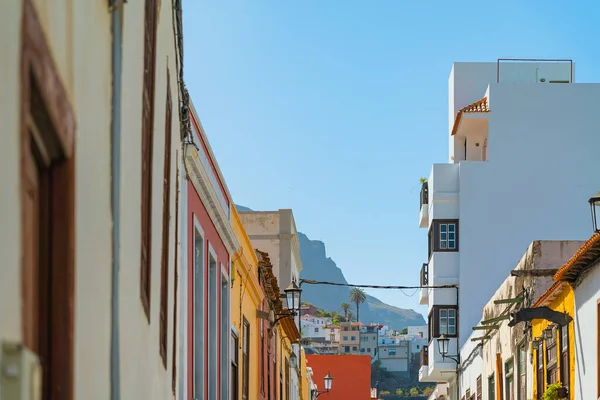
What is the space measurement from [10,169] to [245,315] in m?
16.6

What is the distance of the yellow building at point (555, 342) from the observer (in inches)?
697

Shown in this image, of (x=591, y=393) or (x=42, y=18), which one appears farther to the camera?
(x=591, y=393)

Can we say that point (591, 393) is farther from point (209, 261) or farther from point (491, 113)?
point (491, 113)

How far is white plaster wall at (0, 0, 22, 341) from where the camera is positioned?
8.24 ft

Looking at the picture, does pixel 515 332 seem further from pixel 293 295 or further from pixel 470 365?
pixel 470 365

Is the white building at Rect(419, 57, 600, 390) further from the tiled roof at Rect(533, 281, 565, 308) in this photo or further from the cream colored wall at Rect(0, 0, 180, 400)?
the cream colored wall at Rect(0, 0, 180, 400)

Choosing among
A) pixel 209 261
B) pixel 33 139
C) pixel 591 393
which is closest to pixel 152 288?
pixel 33 139

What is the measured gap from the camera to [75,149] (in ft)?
11.0

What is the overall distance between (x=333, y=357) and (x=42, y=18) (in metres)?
58.7

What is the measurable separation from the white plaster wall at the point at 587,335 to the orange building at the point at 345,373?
43855mm

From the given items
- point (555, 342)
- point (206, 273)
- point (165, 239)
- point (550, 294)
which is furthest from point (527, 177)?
point (165, 239)

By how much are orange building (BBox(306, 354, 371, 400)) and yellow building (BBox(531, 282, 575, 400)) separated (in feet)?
133

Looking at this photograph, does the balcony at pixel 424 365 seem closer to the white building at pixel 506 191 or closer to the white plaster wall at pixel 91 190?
the white building at pixel 506 191

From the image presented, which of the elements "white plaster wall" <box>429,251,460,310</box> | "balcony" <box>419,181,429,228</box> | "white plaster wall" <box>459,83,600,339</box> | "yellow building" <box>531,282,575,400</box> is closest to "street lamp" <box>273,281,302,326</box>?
"yellow building" <box>531,282,575,400</box>
